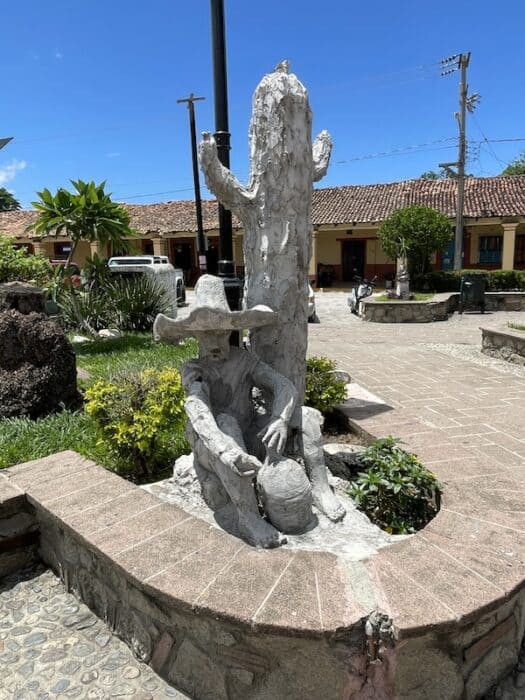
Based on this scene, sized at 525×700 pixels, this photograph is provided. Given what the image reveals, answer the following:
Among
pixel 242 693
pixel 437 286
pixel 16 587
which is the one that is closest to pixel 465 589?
pixel 242 693

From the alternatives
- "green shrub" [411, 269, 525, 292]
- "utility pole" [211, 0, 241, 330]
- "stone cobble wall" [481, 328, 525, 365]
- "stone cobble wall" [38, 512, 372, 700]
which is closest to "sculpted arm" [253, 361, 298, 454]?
"stone cobble wall" [38, 512, 372, 700]

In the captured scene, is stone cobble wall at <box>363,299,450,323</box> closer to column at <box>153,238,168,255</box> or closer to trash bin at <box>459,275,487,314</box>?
trash bin at <box>459,275,487,314</box>

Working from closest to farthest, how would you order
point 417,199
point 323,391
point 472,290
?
1. point 323,391
2. point 472,290
3. point 417,199

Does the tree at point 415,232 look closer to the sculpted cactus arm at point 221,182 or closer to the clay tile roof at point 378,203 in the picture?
the clay tile roof at point 378,203

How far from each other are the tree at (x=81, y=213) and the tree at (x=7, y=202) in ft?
130

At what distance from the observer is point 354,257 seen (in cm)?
2384

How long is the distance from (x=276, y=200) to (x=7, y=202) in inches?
1910

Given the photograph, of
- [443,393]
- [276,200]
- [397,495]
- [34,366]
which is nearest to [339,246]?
[443,393]

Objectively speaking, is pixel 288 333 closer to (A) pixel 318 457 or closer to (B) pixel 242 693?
(A) pixel 318 457

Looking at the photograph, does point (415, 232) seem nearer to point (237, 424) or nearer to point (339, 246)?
point (339, 246)

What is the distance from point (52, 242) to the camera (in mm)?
28000

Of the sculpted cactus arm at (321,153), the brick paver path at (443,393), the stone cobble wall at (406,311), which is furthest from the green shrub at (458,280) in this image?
the sculpted cactus arm at (321,153)

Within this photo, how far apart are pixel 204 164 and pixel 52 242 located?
28.4m

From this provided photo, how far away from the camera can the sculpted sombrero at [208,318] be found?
2281mm
